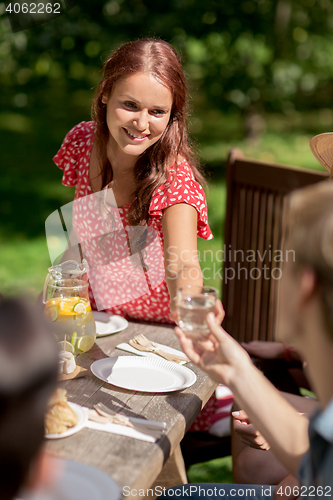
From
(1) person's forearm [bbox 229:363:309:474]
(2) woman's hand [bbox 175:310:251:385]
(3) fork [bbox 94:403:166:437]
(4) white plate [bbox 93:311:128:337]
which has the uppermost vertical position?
(2) woman's hand [bbox 175:310:251:385]

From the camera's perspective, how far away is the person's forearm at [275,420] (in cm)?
113

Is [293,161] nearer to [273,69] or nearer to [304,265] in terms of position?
[273,69]

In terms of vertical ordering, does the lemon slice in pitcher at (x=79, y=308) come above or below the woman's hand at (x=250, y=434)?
above

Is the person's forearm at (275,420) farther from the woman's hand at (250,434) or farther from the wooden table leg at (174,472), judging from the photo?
the wooden table leg at (174,472)

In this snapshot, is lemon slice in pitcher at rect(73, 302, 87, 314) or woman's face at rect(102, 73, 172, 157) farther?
woman's face at rect(102, 73, 172, 157)

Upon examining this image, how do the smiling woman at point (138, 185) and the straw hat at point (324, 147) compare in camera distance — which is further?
the straw hat at point (324, 147)

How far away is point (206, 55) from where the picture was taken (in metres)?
6.12

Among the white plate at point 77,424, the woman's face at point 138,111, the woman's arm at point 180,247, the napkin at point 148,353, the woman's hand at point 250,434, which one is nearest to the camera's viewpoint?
the white plate at point 77,424

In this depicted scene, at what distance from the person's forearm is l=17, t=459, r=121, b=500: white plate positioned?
1.11ft

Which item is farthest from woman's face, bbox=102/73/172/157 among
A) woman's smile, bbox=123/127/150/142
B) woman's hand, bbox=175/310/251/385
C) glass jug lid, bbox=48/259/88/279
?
woman's hand, bbox=175/310/251/385

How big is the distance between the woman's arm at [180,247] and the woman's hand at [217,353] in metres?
0.63

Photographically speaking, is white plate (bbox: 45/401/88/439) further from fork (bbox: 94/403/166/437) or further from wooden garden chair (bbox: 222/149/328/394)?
wooden garden chair (bbox: 222/149/328/394)

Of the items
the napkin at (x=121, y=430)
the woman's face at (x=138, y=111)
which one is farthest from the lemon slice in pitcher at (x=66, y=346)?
the woman's face at (x=138, y=111)

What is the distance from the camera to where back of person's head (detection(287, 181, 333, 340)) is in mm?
883
